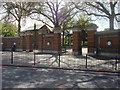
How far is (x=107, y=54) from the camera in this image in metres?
16.2

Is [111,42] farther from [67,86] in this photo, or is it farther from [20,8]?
[20,8]

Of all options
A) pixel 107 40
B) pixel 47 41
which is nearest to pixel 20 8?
pixel 47 41

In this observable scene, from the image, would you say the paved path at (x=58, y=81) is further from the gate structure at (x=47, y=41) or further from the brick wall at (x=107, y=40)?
the gate structure at (x=47, y=41)

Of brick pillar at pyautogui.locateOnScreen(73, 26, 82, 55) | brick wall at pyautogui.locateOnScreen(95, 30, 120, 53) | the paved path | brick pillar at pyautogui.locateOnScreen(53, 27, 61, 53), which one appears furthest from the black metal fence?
brick pillar at pyautogui.locateOnScreen(53, 27, 61, 53)

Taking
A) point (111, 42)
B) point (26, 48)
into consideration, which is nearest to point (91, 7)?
point (111, 42)

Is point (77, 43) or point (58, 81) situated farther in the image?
point (77, 43)

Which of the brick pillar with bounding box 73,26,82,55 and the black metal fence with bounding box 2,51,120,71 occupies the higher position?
the brick pillar with bounding box 73,26,82,55

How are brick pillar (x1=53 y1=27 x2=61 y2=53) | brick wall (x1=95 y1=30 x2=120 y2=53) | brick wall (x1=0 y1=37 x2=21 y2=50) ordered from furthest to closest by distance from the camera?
1. brick wall (x1=0 y1=37 x2=21 y2=50)
2. brick pillar (x1=53 y1=27 x2=61 y2=53)
3. brick wall (x1=95 y1=30 x2=120 y2=53)

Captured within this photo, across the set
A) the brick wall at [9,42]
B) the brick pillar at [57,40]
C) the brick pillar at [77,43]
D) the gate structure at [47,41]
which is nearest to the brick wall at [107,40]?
the brick pillar at [77,43]

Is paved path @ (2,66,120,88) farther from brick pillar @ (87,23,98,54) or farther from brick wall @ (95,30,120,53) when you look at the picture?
brick pillar @ (87,23,98,54)

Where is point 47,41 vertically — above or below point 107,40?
above

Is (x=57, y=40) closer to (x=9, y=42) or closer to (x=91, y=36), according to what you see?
(x=91, y=36)

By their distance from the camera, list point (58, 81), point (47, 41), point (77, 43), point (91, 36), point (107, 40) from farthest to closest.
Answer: point (47, 41) < point (77, 43) < point (91, 36) < point (107, 40) < point (58, 81)

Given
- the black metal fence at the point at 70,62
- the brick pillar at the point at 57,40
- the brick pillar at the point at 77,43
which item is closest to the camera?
the black metal fence at the point at 70,62
